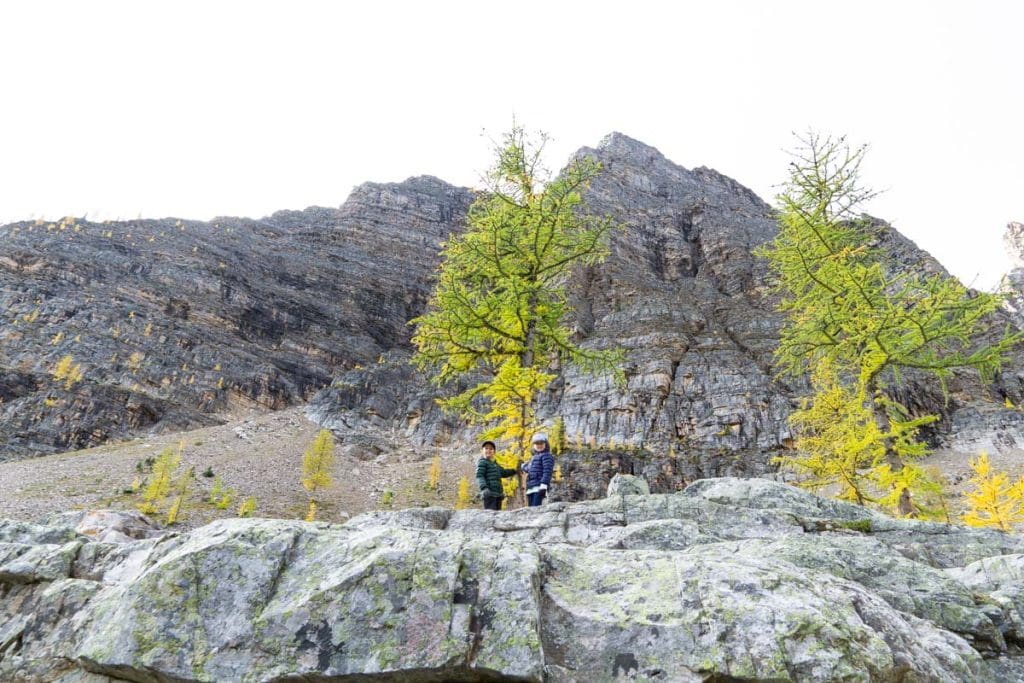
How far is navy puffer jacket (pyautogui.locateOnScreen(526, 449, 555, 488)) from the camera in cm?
1059

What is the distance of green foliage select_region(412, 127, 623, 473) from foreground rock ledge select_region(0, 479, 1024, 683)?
975 cm

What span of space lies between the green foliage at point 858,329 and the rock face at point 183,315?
39.8 m

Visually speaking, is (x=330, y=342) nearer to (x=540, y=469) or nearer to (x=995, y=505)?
(x=540, y=469)

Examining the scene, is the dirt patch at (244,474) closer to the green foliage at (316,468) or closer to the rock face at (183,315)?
the green foliage at (316,468)

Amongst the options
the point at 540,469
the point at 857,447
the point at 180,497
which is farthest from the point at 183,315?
the point at 857,447

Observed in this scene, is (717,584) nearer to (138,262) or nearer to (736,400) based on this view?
(736,400)

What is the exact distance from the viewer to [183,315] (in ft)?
178

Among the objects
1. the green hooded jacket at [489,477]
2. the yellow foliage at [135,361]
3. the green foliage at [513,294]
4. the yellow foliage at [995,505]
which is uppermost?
the green foliage at [513,294]

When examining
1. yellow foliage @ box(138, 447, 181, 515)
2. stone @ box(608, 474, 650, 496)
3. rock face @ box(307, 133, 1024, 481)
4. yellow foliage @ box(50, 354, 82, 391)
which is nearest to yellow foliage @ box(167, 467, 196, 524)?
yellow foliage @ box(138, 447, 181, 515)

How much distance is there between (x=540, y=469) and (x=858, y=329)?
12458 millimetres

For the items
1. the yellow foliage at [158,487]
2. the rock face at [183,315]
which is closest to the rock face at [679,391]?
the rock face at [183,315]

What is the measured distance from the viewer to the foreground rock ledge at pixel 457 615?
13.0 feet

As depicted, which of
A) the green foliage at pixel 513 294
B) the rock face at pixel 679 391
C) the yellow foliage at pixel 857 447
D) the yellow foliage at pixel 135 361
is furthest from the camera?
the rock face at pixel 679 391

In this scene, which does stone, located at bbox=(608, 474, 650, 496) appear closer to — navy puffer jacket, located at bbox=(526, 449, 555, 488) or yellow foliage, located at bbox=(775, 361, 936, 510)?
navy puffer jacket, located at bbox=(526, 449, 555, 488)
